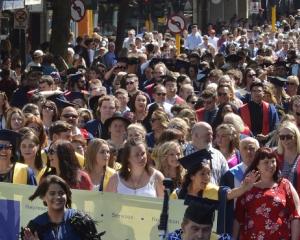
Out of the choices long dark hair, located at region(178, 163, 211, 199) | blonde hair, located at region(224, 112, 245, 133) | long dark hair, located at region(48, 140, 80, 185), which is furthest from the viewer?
blonde hair, located at region(224, 112, 245, 133)

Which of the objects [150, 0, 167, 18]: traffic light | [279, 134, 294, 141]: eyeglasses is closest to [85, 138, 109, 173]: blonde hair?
[279, 134, 294, 141]: eyeglasses

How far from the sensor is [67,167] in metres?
10.5

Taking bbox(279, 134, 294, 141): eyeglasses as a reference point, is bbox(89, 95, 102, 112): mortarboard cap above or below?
above

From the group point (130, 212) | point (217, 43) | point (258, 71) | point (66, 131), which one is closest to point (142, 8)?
point (217, 43)

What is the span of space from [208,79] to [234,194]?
36.3 feet

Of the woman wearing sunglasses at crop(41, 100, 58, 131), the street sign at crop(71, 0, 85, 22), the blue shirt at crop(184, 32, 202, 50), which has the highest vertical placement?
the street sign at crop(71, 0, 85, 22)

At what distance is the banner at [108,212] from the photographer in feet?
32.0

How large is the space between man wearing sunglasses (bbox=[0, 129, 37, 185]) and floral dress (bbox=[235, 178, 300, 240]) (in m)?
2.08

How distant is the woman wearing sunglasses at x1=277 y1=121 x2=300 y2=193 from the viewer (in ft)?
36.7

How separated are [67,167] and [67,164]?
35 mm

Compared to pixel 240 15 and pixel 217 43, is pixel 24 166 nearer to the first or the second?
pixel 217 43

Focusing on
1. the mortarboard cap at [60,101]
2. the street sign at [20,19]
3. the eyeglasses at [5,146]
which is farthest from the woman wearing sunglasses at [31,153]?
the street sign at [20,19]

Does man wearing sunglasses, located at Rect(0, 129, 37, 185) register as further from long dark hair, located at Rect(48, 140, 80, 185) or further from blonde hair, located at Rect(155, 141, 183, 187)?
blonde hair, located at Rect(155, 141, 183, 187)

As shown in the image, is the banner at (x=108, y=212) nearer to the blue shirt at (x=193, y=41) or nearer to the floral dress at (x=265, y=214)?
the floral dress at (x=265, y=214)
